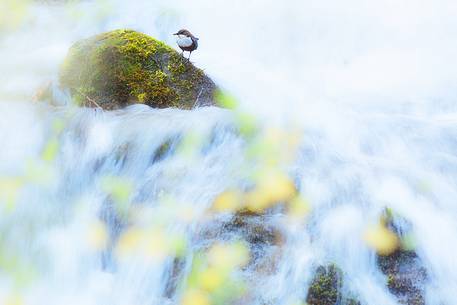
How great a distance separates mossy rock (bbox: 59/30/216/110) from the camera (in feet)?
18.3

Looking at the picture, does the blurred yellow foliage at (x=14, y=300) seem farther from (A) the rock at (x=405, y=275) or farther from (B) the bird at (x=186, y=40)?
(B) the bird at (x=186, y=40)

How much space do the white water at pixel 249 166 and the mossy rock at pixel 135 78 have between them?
0.60 ft

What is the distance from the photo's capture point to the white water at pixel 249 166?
13.5ft

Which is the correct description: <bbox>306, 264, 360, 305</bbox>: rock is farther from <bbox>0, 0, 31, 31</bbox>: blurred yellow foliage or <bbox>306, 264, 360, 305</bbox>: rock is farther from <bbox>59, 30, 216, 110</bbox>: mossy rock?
<bbox>0, 0, 31, 31</bbox>: blurred yellow foliage

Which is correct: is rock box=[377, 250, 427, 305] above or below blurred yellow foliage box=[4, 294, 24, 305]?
above

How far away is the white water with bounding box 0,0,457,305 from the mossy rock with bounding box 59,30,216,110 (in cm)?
18

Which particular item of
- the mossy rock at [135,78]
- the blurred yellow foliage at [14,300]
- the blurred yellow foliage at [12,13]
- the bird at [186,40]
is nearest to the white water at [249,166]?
the blurred yellow foliage at [14,300]

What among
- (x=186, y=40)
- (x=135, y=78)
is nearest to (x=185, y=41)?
(x=186, y=40)

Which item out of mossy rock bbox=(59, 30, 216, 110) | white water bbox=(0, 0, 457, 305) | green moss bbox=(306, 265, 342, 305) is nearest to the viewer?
green moss bbox=(306, 265, 342, 305)

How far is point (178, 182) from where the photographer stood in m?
4.78

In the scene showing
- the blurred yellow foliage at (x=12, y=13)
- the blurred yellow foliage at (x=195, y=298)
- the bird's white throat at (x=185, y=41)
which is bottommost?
the blurred yellow foliage at (x=12, y=13)

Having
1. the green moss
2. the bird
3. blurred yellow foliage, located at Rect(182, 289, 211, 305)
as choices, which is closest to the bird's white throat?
the bird

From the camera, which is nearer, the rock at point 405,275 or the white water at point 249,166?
the rock at point 405,275

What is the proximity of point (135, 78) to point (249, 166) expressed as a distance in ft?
5.93
